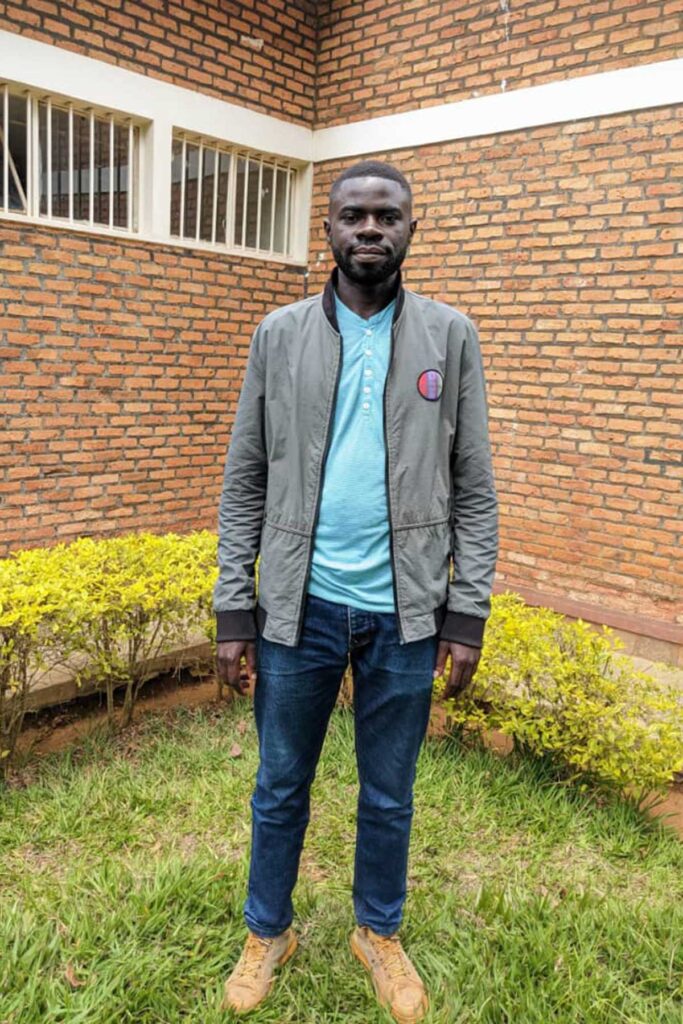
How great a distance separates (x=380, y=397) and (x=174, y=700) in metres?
3.10

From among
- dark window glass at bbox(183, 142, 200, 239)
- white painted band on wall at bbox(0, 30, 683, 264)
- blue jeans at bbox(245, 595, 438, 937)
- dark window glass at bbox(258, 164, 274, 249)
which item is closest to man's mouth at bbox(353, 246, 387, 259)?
blue jeans at bbox(245, 595, 438, 937)

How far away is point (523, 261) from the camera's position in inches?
221

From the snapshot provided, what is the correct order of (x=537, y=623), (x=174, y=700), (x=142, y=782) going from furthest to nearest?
(x=174, y=700)
(x=537, y=623)
(x=142, y=782)

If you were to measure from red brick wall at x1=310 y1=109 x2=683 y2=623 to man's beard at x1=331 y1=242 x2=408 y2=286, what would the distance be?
3.71 metres

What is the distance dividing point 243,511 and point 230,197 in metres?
5.11

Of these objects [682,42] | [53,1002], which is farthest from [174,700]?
[682,42]

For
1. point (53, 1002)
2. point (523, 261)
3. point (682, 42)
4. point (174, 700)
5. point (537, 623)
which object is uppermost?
point (682, 42)

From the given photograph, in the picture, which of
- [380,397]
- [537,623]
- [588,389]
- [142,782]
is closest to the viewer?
[380,397]

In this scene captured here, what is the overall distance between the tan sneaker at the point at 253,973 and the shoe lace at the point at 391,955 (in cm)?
28

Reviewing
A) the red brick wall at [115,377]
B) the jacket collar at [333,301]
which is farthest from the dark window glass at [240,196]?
the jacket collar at [333,301]

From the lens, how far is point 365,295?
2.01 meters

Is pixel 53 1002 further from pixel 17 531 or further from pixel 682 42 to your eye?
pixel 682 42

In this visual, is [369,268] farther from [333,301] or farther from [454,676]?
[454,676]

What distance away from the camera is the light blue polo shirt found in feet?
6.43
